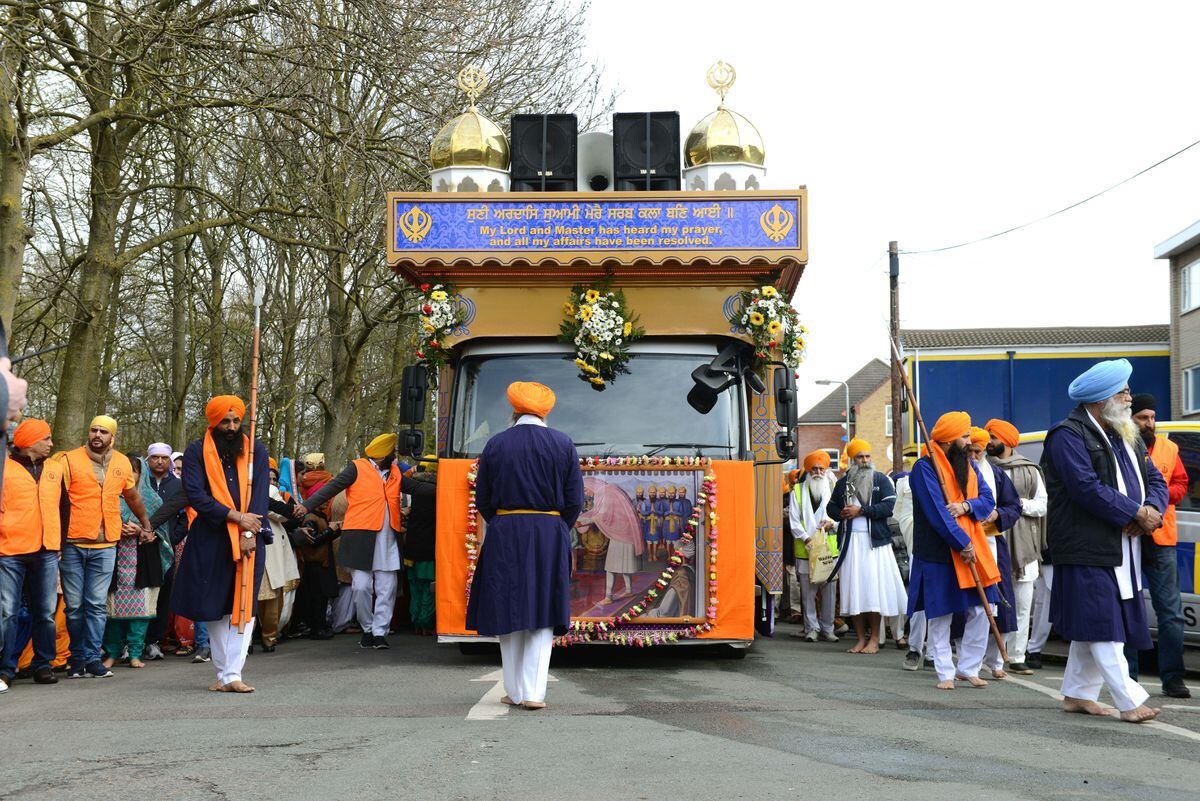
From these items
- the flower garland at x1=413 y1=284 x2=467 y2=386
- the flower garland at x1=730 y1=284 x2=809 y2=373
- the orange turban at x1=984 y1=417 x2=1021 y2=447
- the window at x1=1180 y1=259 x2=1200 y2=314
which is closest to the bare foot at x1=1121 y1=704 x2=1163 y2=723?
the orange turban at x1=984 y1=417 x2=1021 y2=447

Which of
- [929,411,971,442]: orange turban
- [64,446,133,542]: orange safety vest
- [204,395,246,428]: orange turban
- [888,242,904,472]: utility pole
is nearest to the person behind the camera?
[204,395,246,428]: orange turban

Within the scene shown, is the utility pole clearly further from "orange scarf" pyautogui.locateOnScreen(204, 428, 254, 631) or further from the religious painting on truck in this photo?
"orange scarf" pyautogui.locateOnScreen(204, 428, 254, 631)

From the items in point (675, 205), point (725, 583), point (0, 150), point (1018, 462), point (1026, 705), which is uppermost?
point (0, 150)

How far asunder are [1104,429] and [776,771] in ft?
11.7

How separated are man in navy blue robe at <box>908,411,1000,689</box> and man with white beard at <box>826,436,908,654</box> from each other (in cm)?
265

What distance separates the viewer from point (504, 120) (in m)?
22.2

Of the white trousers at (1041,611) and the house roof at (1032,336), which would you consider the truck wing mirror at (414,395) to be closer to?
the white trousers at (1041,611)

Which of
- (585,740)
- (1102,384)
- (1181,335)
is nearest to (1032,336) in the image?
(1181,335)

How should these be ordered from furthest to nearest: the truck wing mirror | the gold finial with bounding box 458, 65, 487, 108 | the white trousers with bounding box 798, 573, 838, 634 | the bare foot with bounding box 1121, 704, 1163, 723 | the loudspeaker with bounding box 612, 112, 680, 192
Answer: the white trousers with bounding box 798, 573, 838, 634 < the gold finial with bounding box 458, 65, 487, 108 < the loudspeaker with bounding box 612, 112, 680, 192 < the truck wing mirror < the bare foot with bounding box 1121, 704, 1163, 723

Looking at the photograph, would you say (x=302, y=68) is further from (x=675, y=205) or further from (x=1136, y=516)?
(x=1136, y=516)

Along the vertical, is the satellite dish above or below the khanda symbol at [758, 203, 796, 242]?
above

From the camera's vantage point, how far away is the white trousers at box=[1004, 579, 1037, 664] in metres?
11.4

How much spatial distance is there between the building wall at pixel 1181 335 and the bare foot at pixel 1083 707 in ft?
110

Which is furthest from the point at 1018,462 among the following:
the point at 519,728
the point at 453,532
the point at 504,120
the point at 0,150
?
the point at 504,120
